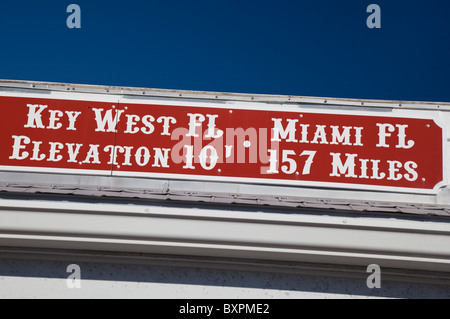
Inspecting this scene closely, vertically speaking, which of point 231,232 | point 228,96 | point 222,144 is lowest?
point 231,232

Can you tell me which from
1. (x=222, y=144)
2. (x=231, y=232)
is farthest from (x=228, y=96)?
(x=231, y=232)

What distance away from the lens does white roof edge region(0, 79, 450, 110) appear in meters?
4.19

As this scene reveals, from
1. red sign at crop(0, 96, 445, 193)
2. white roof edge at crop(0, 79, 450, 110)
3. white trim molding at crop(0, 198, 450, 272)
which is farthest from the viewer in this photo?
white roof edge at crop(0, 79, 450, 110)

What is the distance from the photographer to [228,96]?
4.20 meters

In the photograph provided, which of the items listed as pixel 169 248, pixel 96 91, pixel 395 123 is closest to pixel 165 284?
pixel 169 248

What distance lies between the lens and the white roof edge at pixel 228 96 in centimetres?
419

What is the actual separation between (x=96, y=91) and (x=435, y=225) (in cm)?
298

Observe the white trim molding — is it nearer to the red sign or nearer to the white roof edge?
the red sign

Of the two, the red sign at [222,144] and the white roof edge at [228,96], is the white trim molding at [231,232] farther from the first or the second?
the white roof edge at [228,96]

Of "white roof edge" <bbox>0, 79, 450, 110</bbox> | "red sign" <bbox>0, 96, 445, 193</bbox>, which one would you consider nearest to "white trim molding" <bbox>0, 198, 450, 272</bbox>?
"red sign" <bbox>0, 96, 445, 193</bbox>

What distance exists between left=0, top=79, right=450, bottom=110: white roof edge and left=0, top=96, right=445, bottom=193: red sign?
0.37ft

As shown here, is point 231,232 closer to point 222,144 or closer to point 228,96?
point 222,144

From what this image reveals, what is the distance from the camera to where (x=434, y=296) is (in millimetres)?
3451

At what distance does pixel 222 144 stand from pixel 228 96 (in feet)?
1.58
